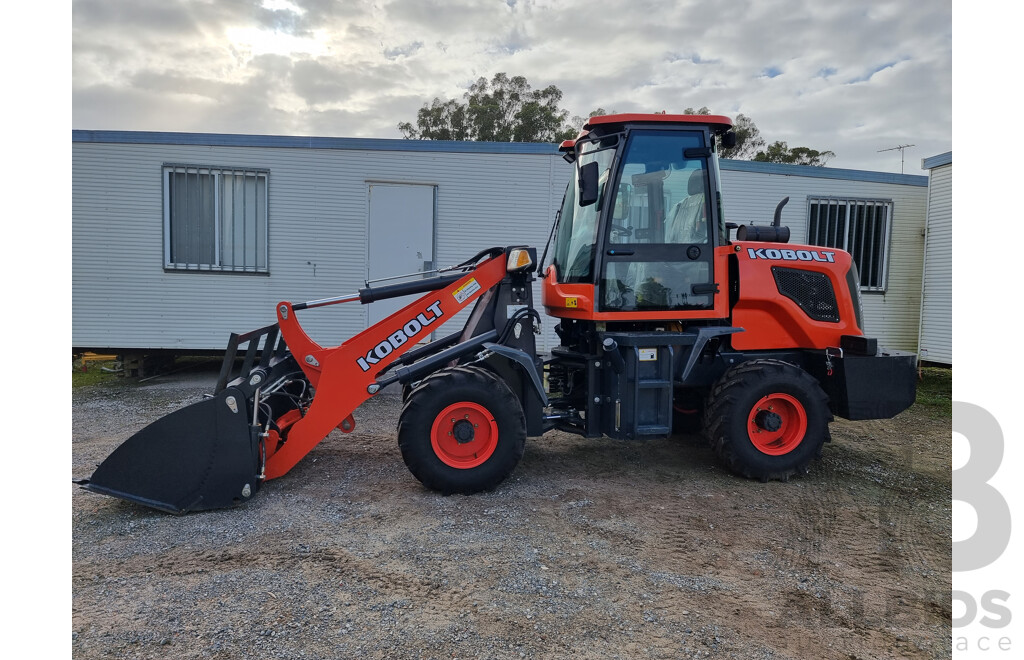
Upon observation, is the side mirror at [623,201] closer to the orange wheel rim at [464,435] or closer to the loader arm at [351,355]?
the loader arm at [351,355]

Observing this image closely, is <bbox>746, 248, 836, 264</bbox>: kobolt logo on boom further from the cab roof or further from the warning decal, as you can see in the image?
the warning decal

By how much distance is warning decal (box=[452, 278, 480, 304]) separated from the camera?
4.75 meters

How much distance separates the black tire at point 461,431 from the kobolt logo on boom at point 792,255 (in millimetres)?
2248

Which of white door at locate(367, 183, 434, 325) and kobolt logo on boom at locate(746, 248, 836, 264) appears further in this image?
white door at locate(367, 183, 434, 325)

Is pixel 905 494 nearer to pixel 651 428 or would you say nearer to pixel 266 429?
pixel 651 428

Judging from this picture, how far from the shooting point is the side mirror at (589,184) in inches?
172

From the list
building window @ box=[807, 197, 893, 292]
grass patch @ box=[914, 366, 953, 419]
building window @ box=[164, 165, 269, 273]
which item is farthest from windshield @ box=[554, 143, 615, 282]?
building window @ box=[807, 197, 893, 292]

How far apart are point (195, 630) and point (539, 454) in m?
3.22

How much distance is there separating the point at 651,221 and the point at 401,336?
206 cm

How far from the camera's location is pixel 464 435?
168 inches

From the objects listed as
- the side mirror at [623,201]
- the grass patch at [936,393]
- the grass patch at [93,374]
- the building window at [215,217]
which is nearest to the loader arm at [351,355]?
the side mirror at [623,201]

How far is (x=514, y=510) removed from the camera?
4.08 meters

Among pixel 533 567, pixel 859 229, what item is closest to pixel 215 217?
pixel 533 567

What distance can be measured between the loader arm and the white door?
4194 mm
